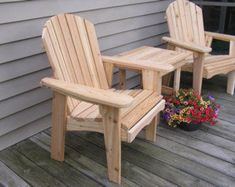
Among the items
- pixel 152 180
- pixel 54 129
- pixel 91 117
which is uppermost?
pixel 91 117

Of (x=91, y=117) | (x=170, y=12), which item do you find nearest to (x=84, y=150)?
(x=91, y=117)

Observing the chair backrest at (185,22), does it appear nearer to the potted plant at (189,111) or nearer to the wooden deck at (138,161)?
the potted plant at (189,111)

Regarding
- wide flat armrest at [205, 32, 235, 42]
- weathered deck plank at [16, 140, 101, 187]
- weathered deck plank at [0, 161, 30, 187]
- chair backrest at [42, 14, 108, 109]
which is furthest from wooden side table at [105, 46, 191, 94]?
weathered deck plank at [0, 161, 30, 187]

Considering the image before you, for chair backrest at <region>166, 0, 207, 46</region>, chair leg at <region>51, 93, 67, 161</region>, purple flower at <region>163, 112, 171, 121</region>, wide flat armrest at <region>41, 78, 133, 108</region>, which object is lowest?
purple flower at <region>163, 112, 171, 121</region>

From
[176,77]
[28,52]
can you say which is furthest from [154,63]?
[28,52]

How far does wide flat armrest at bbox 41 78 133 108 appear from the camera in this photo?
1.54m

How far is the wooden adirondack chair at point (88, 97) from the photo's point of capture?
5.47 ft

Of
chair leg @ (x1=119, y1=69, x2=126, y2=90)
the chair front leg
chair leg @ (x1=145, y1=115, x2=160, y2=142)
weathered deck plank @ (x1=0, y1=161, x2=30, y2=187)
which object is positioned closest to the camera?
the chair front leg

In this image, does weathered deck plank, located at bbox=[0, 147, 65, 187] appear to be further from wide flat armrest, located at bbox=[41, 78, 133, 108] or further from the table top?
the table top

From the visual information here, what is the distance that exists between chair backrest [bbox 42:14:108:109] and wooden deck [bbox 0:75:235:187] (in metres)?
0.41

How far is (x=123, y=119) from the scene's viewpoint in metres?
1.79

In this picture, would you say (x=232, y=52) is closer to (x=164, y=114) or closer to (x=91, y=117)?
(x=164, y=114)

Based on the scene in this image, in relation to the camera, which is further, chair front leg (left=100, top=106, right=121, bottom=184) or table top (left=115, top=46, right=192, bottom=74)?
table top (left=115, top=46, right=192, bottom=74)

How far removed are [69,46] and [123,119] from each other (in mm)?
686
